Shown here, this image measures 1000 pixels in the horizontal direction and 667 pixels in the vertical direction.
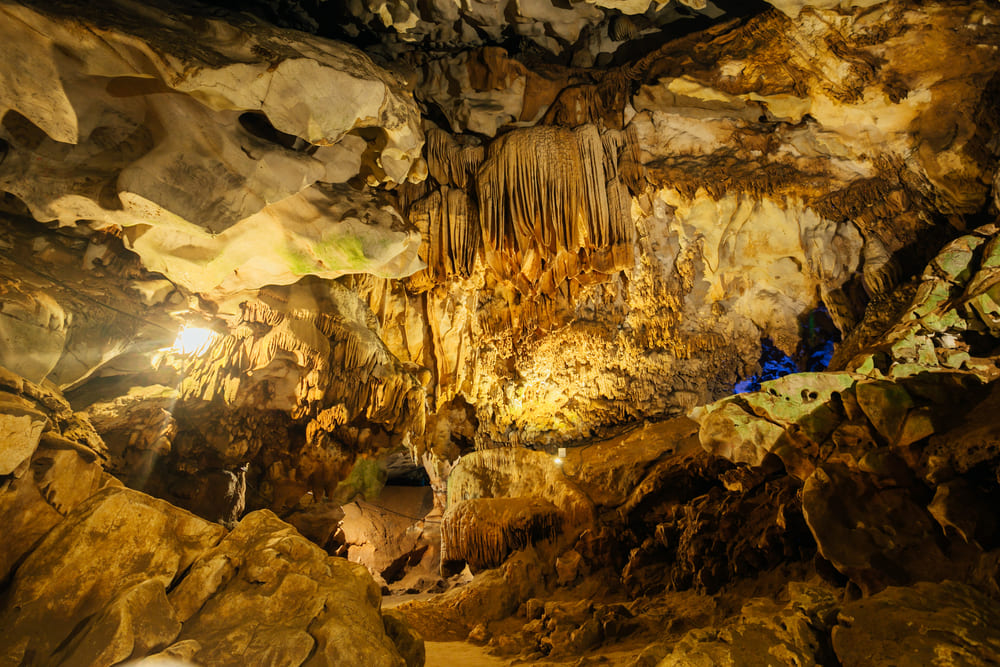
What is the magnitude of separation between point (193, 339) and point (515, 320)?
463cm

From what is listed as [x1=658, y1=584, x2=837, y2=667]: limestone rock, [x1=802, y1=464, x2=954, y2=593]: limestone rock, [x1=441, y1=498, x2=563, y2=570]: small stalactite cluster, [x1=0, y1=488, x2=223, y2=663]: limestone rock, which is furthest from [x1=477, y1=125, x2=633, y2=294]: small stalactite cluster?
[x1=441, y1=498, x2=563, y2=570]: small stalactite cluster

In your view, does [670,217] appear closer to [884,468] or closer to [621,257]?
[621,257]

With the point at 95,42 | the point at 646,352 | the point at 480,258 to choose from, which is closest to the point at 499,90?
the point at 480,258

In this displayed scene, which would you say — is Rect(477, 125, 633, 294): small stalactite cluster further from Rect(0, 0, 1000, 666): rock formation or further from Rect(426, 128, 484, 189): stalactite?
Rect(426, 128, 484, 189): stalactite

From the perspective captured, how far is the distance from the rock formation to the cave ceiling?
1.4 inches

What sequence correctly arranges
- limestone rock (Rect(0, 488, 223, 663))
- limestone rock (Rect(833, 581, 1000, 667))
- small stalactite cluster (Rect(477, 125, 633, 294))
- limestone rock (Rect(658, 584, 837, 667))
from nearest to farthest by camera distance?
limestone rock (Rect(833, 581, 1000, 667))
limestone rock (Rect(0, 488, 223, 663))
limestone rock (Rect(658, 584, 837, 667))
small stalactite cluster (Rect(477, 125, 633, 294))

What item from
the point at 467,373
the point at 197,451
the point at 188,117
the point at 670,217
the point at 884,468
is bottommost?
the point at 197,451

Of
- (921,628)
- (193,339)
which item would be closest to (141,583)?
(921,628)

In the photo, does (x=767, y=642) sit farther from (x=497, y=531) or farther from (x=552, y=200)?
(x=497, y=531)

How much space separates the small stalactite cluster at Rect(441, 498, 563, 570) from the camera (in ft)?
24.2

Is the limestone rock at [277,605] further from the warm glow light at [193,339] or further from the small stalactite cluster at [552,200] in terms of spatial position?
the warm glow light at [193,339]

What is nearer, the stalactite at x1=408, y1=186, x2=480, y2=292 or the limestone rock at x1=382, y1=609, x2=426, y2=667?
the limestone rock at x1=382, y1=609, x2=426, y2=667

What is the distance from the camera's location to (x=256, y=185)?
354 centimetres

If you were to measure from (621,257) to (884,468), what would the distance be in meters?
2.98
